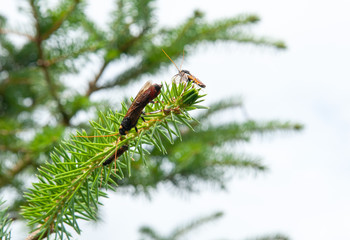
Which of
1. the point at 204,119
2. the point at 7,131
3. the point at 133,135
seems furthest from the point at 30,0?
the point at 133,135

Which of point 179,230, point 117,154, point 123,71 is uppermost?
point 123,71

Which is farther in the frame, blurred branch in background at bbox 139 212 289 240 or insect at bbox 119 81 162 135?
blurred branch in background at bbox 139 212 289 240

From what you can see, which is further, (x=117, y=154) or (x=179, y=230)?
(x=179, y=230)

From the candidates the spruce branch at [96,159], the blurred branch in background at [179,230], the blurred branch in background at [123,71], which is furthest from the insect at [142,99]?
the blurred branch in background at [179,230]

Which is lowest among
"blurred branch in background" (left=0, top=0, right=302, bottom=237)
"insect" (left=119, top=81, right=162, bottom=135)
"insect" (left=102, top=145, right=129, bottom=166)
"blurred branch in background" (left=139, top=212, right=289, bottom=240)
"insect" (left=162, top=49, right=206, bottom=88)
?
"insect" (left=102, top=145, right=129, bottom=166)

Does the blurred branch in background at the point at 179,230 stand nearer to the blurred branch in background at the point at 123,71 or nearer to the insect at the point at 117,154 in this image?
the blurred branch in background at the point at 123,71

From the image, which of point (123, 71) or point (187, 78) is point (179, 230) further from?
point (187, 78)

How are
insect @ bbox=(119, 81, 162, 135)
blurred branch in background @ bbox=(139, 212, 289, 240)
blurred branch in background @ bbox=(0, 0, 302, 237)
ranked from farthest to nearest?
1. blurred branch in background @ bbox=(139, 212, 289, 240)
2. blurred branch in background @ bbox=(0, 0, 302, 237)
3. insect @ bbox=(119, 81, 162, 135)

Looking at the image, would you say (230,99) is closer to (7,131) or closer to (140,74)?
(140,74)

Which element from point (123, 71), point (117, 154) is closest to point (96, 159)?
point (117, 154)

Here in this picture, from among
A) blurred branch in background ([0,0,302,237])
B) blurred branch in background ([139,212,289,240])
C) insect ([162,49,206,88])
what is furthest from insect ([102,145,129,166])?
blurred branch in background ([139,212,289,240])

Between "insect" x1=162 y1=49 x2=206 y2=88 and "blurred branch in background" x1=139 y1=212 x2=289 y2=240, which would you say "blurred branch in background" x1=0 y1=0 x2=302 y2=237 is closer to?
"blurred branch in background" x1=139 y1=212 x2=289 y2=240
